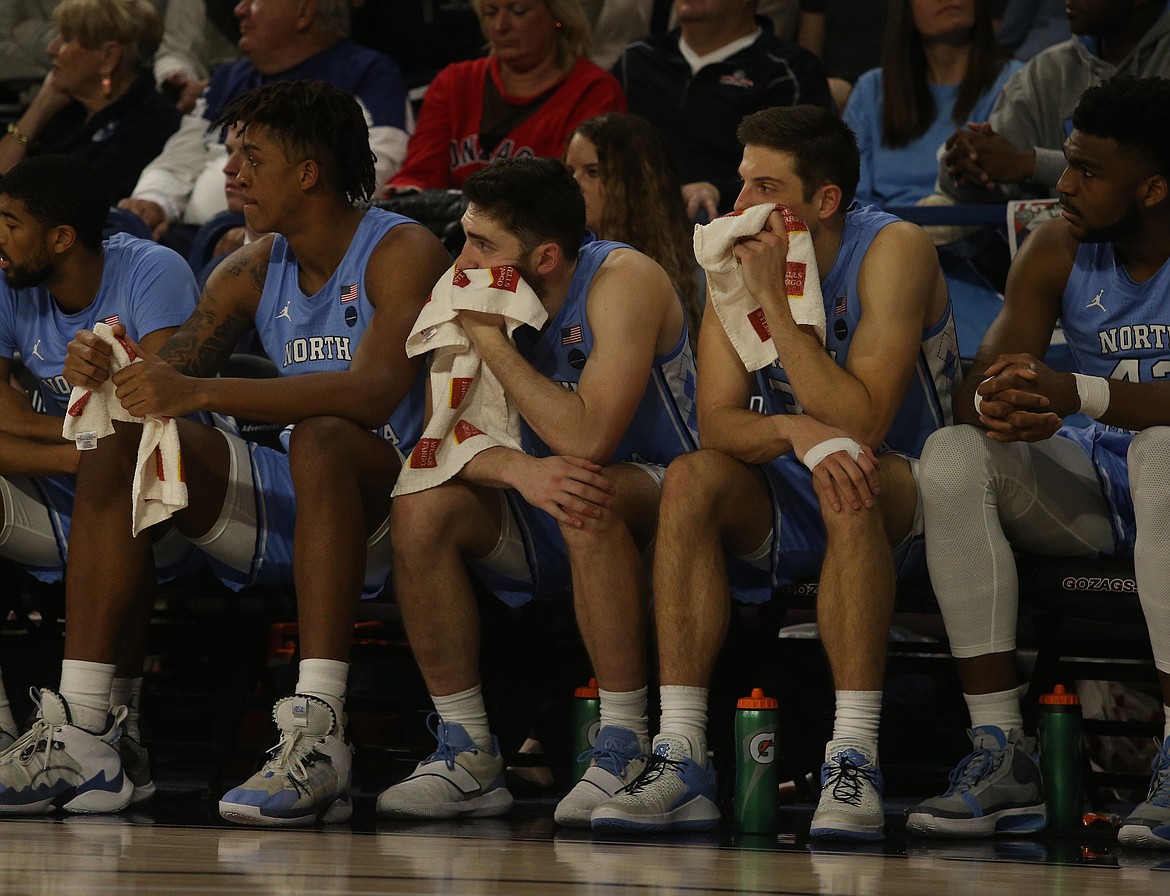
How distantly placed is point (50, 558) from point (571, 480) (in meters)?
1.31

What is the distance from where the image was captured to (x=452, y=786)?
3090 mm

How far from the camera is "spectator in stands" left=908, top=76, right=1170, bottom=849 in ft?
9.34

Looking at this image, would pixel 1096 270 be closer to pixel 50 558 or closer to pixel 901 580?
pixel 901 580

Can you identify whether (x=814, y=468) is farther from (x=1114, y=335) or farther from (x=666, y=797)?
(x=1114, y=335)

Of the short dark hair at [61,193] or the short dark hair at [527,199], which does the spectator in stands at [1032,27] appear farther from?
the short dark hair at [61,193]

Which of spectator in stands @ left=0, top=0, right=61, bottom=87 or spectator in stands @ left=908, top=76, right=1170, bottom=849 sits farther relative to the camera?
spectator in stands @ left=0, top=0, right=61, bottom=87

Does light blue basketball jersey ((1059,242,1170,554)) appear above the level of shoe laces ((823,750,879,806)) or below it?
above

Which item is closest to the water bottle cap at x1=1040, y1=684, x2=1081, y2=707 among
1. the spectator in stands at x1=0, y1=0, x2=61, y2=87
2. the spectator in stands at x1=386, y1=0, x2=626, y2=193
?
the spectator in stands at x1=386, y1=0, x2=626, y2=193

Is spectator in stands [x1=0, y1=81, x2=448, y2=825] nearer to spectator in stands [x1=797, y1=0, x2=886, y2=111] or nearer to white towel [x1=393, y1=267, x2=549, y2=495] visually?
white towel [x1=393, y1=267, x2=549, y2=495]

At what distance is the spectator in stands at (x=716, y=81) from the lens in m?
5.02

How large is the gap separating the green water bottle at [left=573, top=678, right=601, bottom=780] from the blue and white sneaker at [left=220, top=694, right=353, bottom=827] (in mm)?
464

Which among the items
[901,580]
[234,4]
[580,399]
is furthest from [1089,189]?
[234,4]

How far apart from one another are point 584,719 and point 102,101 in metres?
3.66

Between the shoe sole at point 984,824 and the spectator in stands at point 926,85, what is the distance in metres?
2.39
